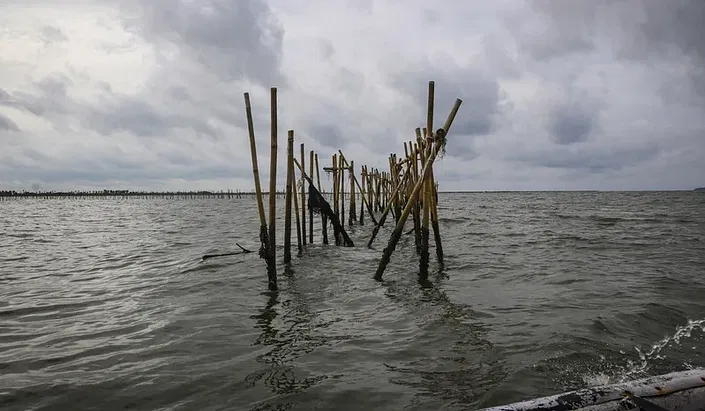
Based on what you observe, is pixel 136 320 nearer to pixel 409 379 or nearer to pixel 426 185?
pixel 409 379

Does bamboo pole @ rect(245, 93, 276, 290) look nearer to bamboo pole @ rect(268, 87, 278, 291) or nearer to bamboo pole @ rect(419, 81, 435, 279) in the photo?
bamboo pole @ rect(268, 87, 278, 291)

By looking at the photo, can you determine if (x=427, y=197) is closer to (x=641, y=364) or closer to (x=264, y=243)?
(x=264, y=243)

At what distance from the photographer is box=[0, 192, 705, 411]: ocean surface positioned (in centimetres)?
426

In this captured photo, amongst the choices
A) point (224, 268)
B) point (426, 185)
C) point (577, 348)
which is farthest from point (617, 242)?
point (224, 268)

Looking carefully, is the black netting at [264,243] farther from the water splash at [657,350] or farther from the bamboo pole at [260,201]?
the water splash at [657,350]

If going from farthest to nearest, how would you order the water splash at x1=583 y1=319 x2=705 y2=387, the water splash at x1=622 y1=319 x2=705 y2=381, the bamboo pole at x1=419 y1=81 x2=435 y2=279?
1. the bamboo pole at x1=419 y1=81 x2=435 y2=279
2. the water splash at x1=622 y1=319 x2=705 y2=381
3. the water splash at x1=583 y1=319 x2=705 y2=387

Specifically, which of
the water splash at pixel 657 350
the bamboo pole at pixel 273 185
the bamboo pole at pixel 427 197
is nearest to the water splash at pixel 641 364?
the water splash at pixel 657 350

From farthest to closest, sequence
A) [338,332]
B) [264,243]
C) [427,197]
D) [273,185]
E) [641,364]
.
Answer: [427,197] < [264,243] < [273,185] < [338,332] < [641,364]

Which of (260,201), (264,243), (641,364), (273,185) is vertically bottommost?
(641,364)

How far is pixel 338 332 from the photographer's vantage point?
5945 mm

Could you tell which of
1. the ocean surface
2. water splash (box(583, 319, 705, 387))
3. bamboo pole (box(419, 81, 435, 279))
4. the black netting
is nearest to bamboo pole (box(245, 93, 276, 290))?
the black netting

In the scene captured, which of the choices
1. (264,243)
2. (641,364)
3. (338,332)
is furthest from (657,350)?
(264,243)

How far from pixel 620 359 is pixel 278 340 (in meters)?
4.20

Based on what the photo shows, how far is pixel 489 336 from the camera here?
5.76m
